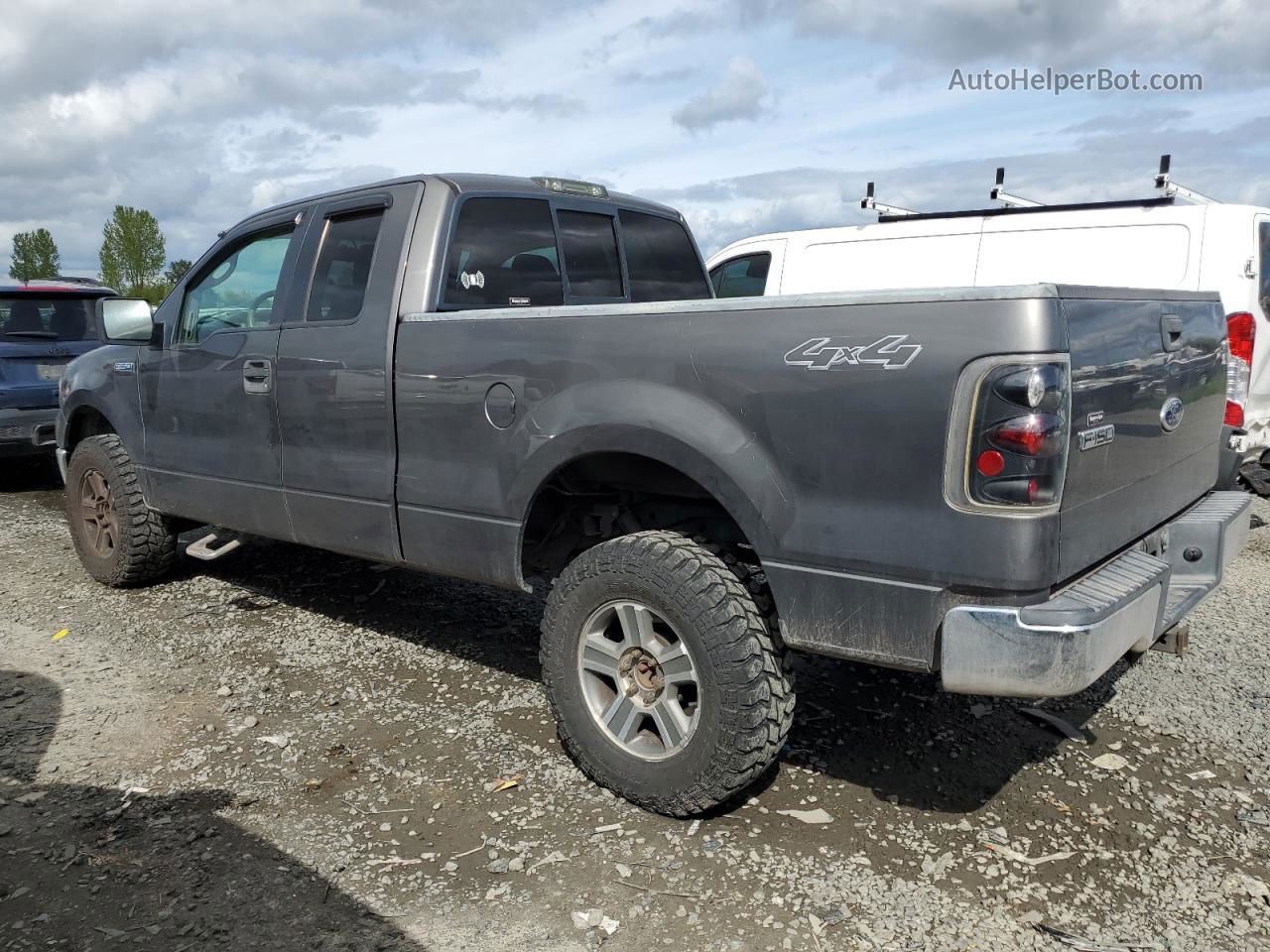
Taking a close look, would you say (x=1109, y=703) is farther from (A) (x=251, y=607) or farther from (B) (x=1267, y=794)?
(A) (x=251, y=607)

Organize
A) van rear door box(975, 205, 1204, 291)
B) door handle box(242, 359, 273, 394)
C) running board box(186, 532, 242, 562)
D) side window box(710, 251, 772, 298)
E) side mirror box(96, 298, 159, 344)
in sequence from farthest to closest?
side window box(710, 251, 772, 298) < van rear door box(975, 205, 1204, 291) < running board box(186, 532, 242, 562) < side mirror box(96, 298, 159, 344) < door handle box(242, 359, 273, 394)

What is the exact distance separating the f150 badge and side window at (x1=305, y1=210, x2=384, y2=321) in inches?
78.8

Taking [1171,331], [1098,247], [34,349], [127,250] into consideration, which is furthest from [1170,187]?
[127,250]

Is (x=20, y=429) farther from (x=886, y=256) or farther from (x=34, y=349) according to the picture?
(x=886, y=256)

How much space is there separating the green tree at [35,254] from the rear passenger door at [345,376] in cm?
9516

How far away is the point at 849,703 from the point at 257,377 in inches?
112

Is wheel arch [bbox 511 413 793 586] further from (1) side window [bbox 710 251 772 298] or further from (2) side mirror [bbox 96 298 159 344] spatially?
(1) side window [bbox 710 251 772 298]

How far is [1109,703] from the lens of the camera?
13.1 ft

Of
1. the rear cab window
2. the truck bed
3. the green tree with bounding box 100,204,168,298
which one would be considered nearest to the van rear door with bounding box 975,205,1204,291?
the rear cab window

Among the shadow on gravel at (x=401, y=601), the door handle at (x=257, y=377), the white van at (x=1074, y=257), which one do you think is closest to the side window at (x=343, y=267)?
the door handle at (x=257, y=377)

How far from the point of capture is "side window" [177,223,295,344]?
4.51 meters

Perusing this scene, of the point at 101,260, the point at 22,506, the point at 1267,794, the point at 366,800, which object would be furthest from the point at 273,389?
the point at 101,260

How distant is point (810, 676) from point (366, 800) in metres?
1.93

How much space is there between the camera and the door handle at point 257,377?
4.28 m
